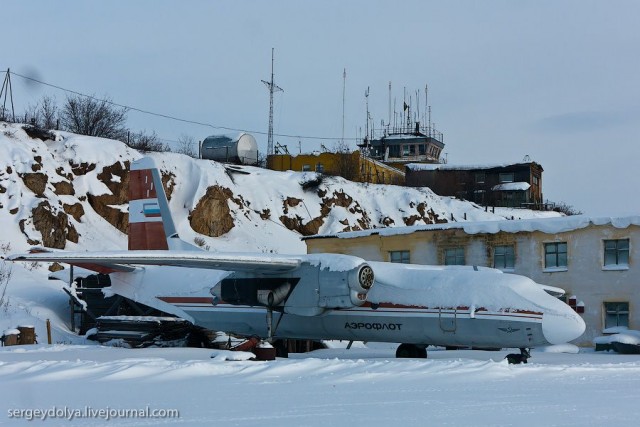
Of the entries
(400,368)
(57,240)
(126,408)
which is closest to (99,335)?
(57,240)

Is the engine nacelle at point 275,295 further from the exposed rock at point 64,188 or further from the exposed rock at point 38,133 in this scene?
the exposed rock at point 38,133

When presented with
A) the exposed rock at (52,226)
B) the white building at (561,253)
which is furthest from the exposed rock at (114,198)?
the white building at (561,253)

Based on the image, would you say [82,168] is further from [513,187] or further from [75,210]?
[513,187]

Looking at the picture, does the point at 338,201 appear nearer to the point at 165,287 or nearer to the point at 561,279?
the point at 561,279

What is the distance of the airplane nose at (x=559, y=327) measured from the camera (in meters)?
17.4

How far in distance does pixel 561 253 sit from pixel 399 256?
6316mm

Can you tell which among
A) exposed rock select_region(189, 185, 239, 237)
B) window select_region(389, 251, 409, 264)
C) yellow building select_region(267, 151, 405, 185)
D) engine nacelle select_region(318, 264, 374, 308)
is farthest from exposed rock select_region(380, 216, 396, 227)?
engine nacelle select_region(318, 264, 374, 308)

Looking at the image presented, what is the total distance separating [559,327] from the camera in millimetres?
17406

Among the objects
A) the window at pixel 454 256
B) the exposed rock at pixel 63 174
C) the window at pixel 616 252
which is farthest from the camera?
→ the exposed rock at pixel 63 174

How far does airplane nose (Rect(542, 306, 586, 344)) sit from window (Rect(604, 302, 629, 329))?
397 inches

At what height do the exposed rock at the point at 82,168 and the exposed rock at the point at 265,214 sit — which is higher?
the exposed rock at the point at 82,168


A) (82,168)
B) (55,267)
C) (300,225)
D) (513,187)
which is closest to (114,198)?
(82,168)

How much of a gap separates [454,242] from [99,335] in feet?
44.1

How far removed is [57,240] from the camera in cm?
3372
